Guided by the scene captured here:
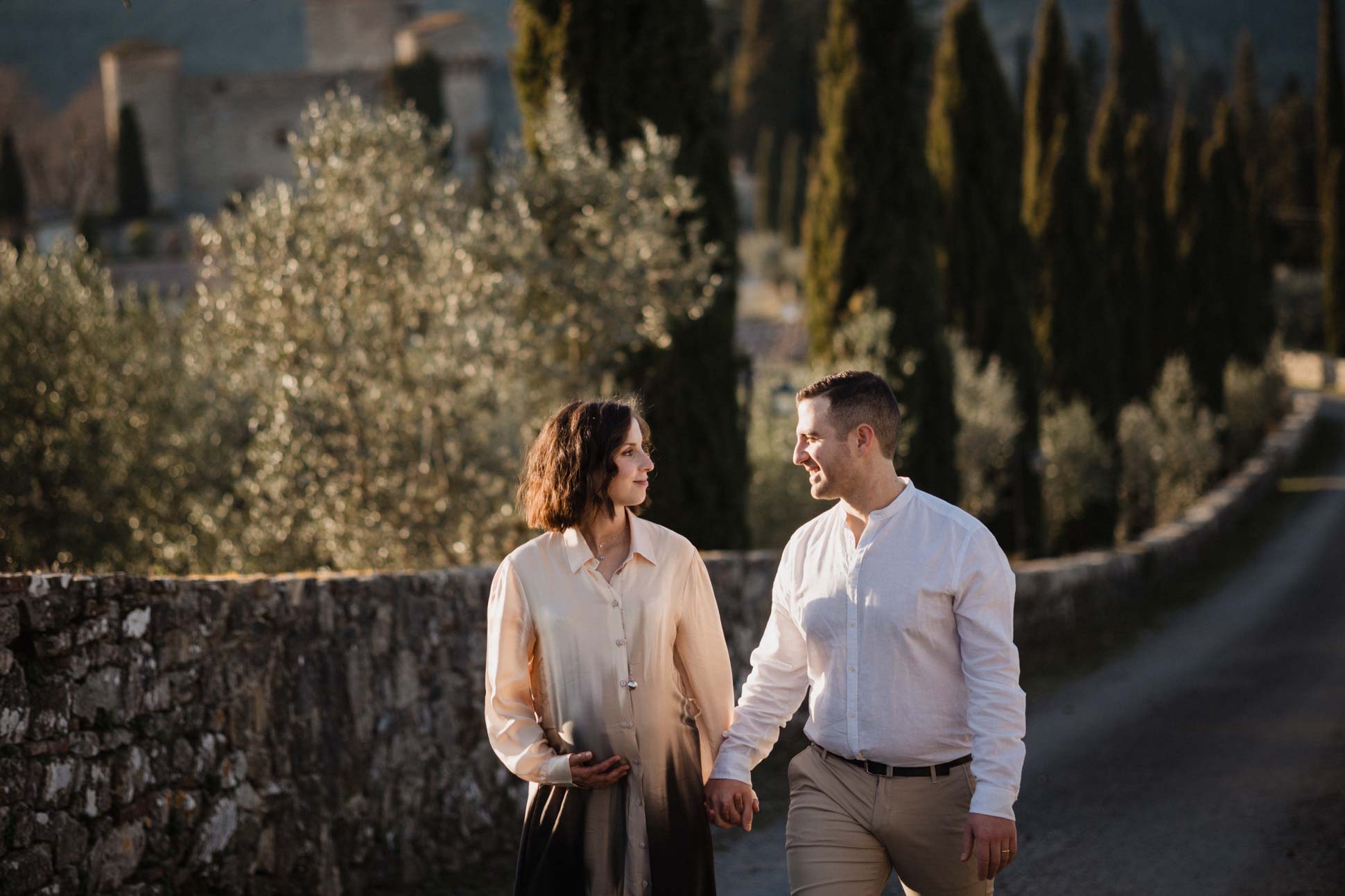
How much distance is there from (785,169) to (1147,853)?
2511 inches

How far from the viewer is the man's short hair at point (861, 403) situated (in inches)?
145

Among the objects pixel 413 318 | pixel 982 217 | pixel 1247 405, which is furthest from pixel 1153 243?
pixel 413 318

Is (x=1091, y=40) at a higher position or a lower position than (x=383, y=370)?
higher

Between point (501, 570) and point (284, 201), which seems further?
point (284, 201)

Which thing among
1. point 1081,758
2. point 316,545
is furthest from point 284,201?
point 1081,758

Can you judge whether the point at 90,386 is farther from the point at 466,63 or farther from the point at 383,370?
the point at 466,63

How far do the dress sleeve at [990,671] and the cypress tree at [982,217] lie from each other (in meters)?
17.2

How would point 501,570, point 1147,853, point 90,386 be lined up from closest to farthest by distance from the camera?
point 501,570 → point 1147,853 → point 90,386

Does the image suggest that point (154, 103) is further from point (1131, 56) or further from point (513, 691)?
point (513, 691)

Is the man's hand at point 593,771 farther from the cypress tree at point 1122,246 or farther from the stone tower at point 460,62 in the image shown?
the stone tower at point 460,62

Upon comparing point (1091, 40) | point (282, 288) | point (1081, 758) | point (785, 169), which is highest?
point (1091, 40)

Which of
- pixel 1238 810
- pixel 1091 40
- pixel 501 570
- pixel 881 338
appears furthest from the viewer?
pixel 1091 40

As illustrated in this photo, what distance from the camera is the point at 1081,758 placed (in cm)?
910

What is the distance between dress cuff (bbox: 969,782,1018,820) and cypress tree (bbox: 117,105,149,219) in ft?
223
